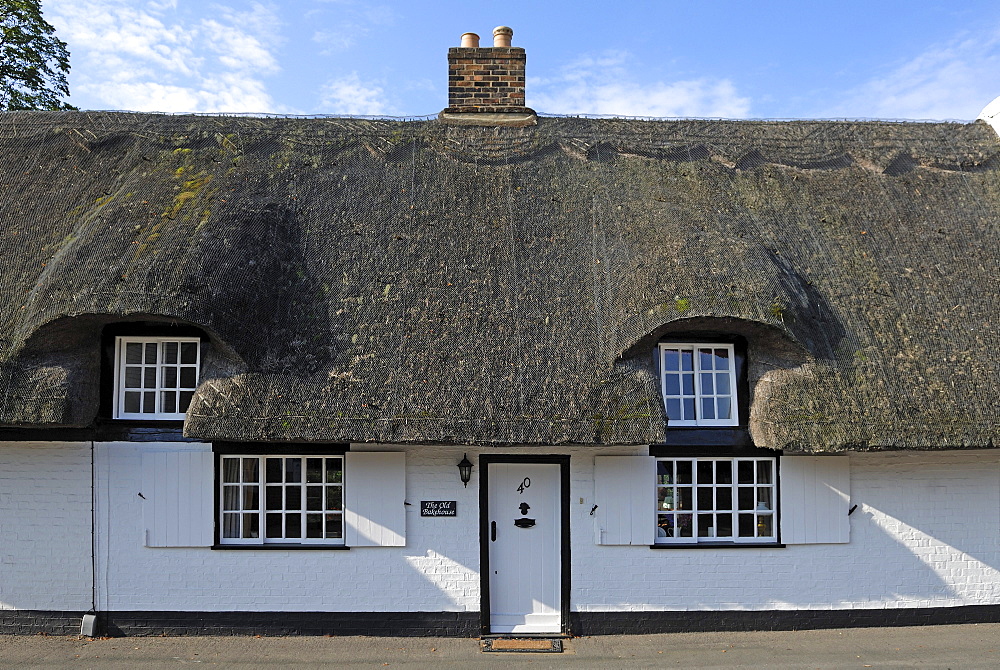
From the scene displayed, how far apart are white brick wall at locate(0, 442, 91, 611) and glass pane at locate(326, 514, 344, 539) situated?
252 centimetres

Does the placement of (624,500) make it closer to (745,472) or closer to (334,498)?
(745,472)

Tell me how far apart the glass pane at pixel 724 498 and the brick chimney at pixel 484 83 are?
6.17m

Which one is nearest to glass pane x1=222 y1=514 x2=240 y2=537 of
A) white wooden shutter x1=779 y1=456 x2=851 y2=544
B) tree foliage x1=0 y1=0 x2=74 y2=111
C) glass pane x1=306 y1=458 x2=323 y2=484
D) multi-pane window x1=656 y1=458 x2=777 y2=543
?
glass pane x1=306 y1=458 x2=323 y2=484

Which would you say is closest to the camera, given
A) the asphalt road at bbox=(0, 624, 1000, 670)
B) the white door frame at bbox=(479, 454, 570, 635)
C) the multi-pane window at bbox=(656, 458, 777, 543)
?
the asphalt road at bbox=(0, 624, 1000, 670)

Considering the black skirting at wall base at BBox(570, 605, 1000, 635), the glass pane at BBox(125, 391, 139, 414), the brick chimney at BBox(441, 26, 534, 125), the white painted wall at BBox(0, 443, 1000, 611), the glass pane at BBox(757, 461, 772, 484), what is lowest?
the black skirting at wall base at BBox(570, 605, 1000, 635)

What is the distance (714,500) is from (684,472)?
450 mm

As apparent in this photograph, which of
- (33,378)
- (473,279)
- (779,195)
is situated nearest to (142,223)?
(33,378)

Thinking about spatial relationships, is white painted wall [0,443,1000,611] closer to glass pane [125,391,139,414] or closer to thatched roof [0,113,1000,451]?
glass pane [125,391,139,414]

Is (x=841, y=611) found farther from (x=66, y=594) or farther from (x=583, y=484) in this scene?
(x=66, y=594)

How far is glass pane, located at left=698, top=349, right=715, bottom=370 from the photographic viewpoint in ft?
22.9

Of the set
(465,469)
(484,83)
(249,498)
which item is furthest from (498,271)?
(484,83)

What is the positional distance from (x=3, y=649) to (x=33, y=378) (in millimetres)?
2825

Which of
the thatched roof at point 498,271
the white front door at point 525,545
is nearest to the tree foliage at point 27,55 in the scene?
the thatched roof at point 498,271

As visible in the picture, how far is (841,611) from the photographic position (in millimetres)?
6887
